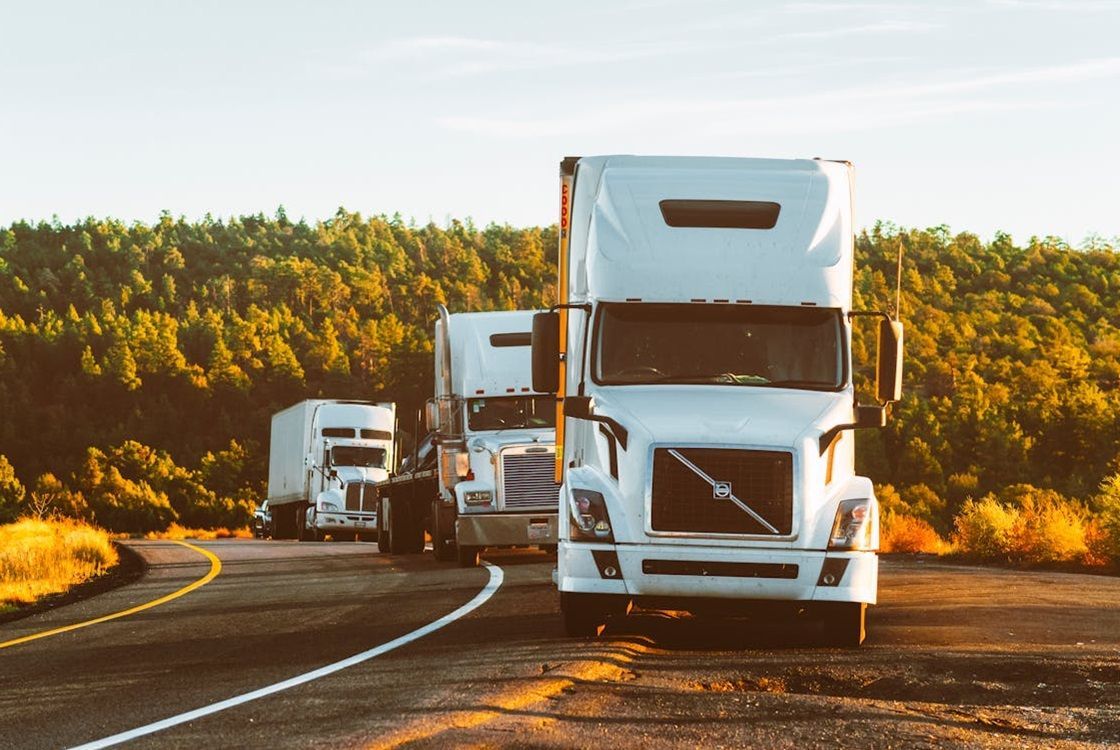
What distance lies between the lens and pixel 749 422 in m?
Answer: 12.4

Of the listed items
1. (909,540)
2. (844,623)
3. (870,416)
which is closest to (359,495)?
(909,540)

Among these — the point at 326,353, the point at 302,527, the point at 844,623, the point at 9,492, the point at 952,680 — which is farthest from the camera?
the point at 326,353

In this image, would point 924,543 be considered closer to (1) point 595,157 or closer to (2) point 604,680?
(1) point 595,157

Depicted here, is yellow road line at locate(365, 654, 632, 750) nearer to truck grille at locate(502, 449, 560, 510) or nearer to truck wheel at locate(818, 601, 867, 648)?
truck wheel at locate(818, 601, 867, 648)

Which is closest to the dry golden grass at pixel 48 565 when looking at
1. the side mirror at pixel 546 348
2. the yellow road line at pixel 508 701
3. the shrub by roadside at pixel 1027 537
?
the side mirror at pixel 546 348

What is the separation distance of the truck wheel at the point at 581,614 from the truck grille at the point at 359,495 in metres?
32.8

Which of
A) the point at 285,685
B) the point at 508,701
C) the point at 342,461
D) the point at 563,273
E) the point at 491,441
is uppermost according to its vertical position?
the point at 563,273

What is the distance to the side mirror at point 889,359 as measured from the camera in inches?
510

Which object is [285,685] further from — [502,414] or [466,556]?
[502,414]

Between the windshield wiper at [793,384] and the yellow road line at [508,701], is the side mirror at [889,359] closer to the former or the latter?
the windshield wiper at [793,384]

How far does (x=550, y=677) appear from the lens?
33.8 ft

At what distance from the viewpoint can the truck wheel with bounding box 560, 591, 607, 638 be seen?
12.7m

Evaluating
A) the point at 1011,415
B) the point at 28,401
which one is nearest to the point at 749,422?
the point at 1011,415

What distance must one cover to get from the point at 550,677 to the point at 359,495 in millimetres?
35532
